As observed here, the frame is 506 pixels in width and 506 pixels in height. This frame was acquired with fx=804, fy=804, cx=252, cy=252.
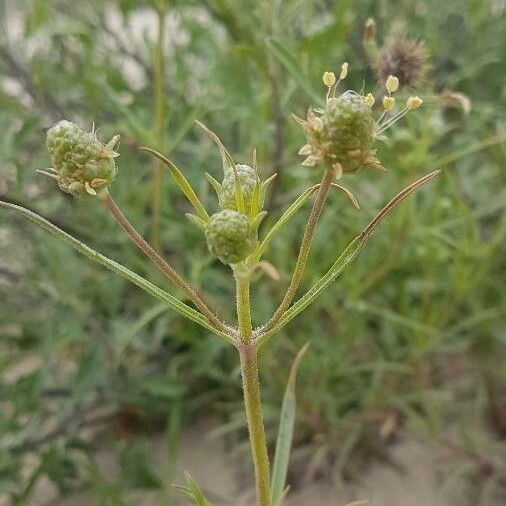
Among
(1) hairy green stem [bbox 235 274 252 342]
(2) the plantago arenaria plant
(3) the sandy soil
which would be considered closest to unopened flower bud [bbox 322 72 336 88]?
(2) the plantago arenaria plant

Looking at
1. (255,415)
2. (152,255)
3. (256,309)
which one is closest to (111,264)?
(152,255)

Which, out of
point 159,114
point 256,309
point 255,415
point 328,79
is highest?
point 159,114

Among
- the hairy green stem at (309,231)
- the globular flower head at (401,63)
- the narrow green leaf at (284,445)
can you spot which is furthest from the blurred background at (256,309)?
the hairy green stem at (309,231)

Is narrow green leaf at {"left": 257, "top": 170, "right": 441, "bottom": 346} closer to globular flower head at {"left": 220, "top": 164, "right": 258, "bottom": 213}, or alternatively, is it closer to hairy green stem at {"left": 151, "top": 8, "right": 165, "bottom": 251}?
globular flower head at {"left": 220, "top": 164, "right": 258, "bottom": 213}

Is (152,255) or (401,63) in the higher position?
(401,63)

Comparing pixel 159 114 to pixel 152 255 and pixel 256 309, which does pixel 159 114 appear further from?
pixel 152 255

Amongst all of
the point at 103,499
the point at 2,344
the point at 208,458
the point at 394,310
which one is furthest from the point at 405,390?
the point at 2,344

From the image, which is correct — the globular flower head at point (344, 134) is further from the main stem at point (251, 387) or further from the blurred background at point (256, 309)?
the blurred background at point (256, 309)
